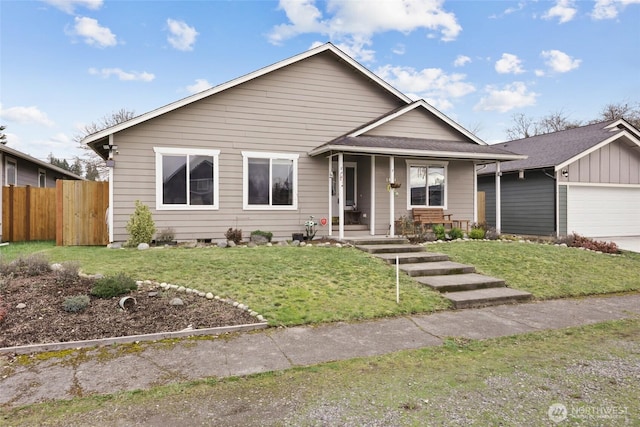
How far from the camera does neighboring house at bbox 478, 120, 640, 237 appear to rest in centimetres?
1611

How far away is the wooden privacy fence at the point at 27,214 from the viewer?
13.4 metres

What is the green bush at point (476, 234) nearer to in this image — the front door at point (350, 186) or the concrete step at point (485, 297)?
the front door at point (350, 186)

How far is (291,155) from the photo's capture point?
487 inches

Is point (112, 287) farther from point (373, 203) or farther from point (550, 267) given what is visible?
point (550, 267)

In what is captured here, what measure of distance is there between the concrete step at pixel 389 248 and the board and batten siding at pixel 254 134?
2.64 m

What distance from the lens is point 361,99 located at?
531 inches

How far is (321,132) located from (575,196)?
11.7 m

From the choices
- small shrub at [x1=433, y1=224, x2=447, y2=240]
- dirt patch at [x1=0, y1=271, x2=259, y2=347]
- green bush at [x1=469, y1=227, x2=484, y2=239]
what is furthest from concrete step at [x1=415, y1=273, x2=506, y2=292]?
green bush at [x1=469, y1=227, x2=484, y2=239]

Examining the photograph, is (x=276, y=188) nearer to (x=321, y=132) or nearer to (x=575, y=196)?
(x=321, y=132)

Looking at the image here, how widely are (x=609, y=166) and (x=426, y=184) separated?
10.00 m

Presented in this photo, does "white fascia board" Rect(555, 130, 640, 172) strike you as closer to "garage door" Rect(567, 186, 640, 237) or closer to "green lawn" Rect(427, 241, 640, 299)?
"garage door" Rect(567, 186, 640, 237)

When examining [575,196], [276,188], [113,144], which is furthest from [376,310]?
[575,196]

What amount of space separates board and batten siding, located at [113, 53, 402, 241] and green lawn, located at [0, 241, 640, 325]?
1649 mm

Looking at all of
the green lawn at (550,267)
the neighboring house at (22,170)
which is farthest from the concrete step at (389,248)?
the neighboring house at (22,170)
